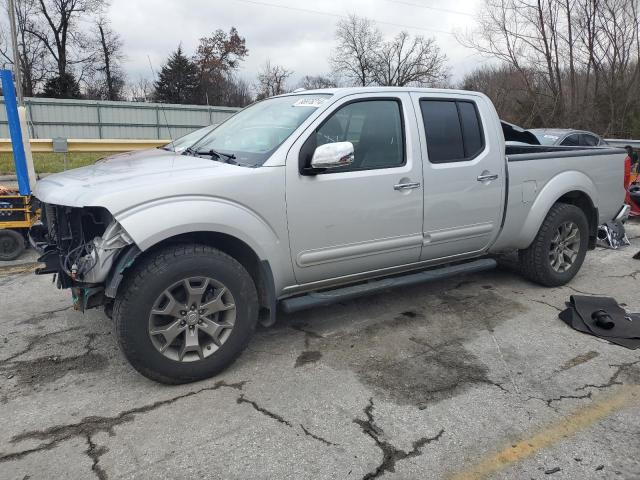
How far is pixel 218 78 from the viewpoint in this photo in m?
41.9

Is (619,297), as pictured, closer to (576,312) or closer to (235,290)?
(576,312)

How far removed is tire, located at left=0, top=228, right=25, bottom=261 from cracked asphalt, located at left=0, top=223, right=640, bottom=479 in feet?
6.12

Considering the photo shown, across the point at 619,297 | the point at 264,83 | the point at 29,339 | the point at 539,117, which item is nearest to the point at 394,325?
the point at 619,297

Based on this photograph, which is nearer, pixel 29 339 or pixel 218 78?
pixel 29 339

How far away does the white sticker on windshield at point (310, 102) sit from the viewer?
3664 millimetres

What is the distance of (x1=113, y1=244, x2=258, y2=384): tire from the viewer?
291cm

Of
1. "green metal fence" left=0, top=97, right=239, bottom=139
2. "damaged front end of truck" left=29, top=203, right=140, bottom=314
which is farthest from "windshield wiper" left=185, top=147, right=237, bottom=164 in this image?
"green metal fence" left=0, top=97, right=239, bottom=139

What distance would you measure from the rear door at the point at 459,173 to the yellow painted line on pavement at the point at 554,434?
164cm

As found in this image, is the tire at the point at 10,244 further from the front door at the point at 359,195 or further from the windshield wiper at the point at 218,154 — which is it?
the front door at the point at 359,195

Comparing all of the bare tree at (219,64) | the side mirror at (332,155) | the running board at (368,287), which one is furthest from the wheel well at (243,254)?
the bare tree at (219,64)

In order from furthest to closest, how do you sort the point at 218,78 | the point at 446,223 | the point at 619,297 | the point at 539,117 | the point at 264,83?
1. the point at 264,83
2. the point at 218,78
3. the point at 539,117
4. the point at 619,297
5. the point at 446,223

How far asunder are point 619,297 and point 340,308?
9.08 ft

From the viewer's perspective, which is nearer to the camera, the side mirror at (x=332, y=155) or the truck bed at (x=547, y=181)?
the side mirror at (x=332, y=155)

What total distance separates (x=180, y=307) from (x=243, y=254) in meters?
0.57
